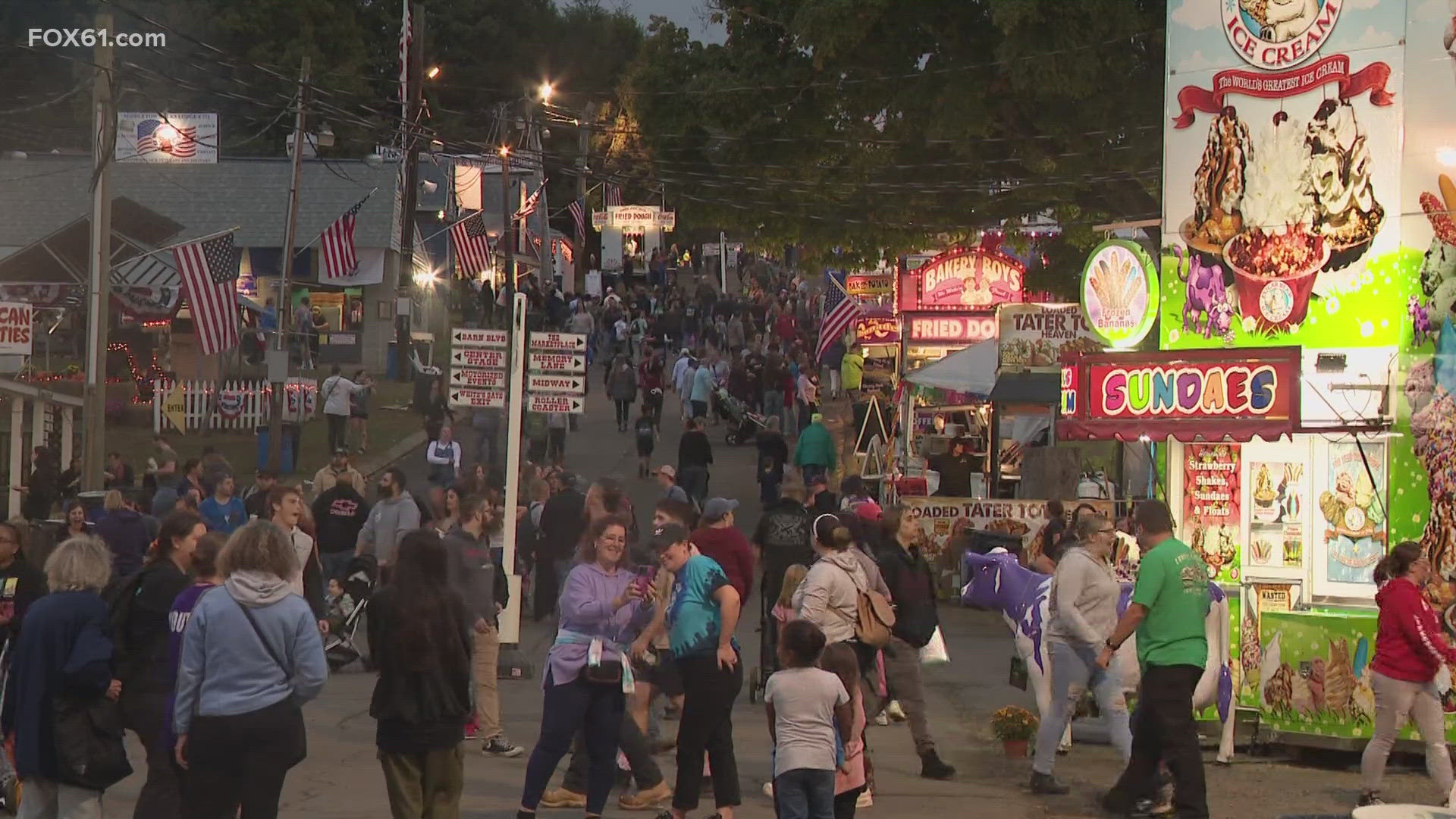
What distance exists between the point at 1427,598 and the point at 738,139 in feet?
55.2

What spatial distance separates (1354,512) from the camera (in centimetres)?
1345

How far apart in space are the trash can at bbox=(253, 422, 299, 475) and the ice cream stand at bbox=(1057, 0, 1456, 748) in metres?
18.2

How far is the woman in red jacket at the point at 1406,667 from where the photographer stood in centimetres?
1088

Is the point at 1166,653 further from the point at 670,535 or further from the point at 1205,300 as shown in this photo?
the point at 1205,300

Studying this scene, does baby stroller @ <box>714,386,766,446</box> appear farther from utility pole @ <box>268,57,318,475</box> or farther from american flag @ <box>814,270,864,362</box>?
utility pole @ <box>268,57,318,475</box>

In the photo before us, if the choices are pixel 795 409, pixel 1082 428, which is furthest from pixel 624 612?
pixel 795 409

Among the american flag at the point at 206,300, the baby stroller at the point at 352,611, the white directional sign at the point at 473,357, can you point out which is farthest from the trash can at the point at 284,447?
the white directional sign at the point at 473,357

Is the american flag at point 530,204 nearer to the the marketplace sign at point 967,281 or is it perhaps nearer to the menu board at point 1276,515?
the the marketplace sign at point 967,281

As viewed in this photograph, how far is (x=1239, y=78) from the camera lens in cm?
1425

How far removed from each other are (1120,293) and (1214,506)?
191 cm

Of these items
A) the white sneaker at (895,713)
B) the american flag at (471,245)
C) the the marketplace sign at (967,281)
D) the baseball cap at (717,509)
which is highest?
the american flag at (471,245)

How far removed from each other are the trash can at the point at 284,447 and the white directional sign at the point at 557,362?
13.4m

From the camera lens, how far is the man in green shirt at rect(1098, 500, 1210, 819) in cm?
1032

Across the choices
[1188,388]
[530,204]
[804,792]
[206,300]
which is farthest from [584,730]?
[530,204]
